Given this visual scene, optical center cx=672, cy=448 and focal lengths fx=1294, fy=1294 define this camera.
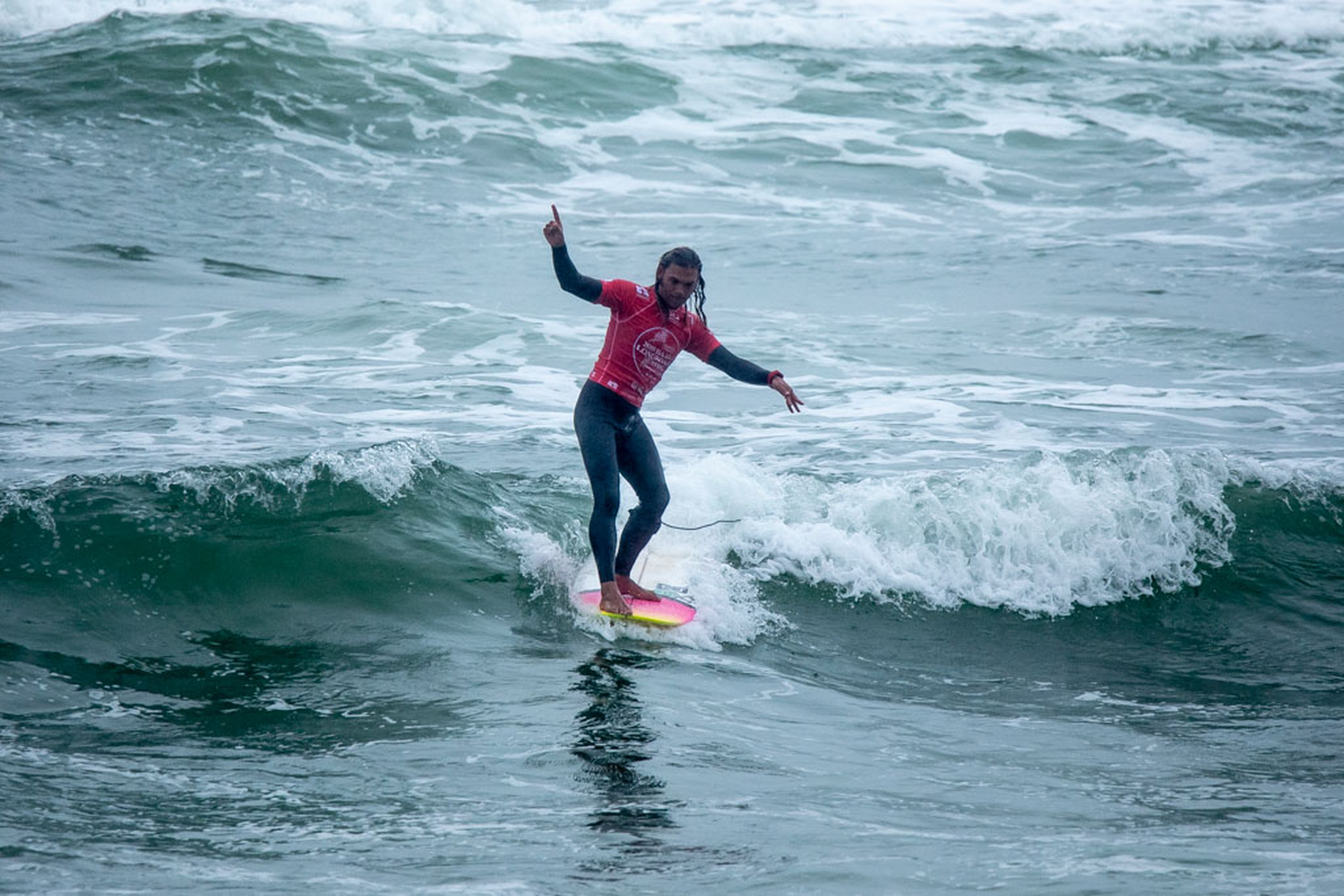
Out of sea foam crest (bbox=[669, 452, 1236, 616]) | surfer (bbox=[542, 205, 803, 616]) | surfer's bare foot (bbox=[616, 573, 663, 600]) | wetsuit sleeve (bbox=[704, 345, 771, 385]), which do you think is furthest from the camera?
sea foam crest (bbox=[669, 452, 1236, 616])

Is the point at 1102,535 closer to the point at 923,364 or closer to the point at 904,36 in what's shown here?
the point at 923,364

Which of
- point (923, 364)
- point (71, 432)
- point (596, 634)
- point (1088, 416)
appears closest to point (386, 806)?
point (596, 634)

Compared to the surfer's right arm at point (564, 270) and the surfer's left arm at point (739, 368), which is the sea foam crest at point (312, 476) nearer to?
the surfer's right arm at point (564, 270)

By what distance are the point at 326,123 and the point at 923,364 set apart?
35.6 feet

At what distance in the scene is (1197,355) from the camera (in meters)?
12.2

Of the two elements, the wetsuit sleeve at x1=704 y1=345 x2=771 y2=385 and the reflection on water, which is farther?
the wetsuit sleeve at x1=704 y1=345 x2=771 y2=385

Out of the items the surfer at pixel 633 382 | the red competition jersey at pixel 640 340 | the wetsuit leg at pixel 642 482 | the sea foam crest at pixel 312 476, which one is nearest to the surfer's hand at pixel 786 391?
the surfer at pixel 633 382

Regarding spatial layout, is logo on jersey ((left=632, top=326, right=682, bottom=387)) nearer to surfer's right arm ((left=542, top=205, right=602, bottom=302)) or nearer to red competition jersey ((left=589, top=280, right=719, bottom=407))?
red competition jersey ((left=589, top=280, right=719, bottom=407))

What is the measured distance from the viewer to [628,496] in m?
9.09

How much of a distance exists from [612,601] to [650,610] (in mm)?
240

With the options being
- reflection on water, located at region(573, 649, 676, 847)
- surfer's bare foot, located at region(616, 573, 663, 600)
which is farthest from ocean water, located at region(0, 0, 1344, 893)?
surfer's bare foot, located at region(616, 573, 663, 600)

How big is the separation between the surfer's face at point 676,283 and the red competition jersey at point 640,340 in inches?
3.3

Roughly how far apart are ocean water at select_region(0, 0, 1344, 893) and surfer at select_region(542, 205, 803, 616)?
25.1 inches

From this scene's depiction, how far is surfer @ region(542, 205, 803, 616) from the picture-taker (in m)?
6.30
